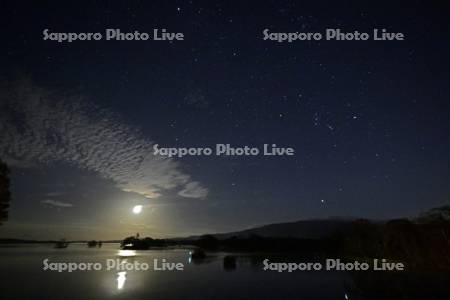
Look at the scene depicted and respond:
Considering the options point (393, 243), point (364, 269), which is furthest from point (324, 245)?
point (393, 243)

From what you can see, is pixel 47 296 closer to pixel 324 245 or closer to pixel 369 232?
pixel 369 232

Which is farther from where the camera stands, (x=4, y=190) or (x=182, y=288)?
(x=182, y=288)

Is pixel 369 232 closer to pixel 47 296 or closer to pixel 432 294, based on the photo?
pixel 432 294

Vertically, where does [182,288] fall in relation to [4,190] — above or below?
below

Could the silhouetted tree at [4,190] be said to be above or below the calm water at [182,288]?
above

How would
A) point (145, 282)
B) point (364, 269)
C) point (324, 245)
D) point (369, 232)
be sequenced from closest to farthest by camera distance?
point (145, 282), point (364, 269), point (369, 232), point (324, 245)

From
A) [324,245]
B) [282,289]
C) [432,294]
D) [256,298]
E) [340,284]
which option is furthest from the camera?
[324,245]

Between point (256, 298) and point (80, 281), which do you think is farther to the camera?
point (80, 281)

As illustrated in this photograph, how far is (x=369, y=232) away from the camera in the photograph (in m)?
65.8

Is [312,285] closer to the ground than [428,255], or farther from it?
closer to the ground

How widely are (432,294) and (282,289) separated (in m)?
14.9

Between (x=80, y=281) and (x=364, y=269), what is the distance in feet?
126

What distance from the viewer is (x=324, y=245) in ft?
345

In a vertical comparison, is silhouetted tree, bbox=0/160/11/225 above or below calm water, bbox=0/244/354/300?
above
